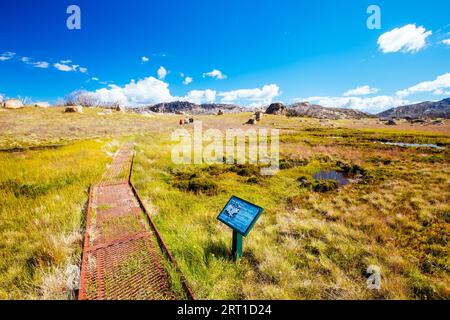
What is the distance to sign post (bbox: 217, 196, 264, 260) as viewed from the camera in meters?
4.27

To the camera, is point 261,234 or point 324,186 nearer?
point 261,234

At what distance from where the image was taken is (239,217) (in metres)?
4.57

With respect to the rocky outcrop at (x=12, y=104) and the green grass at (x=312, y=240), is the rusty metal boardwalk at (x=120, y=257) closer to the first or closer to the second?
the green grass at (x=312, y=240)

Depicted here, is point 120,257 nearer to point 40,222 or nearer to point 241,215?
point 241,215

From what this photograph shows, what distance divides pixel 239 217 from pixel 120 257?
2.99 m

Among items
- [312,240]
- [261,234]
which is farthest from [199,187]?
[312,240]

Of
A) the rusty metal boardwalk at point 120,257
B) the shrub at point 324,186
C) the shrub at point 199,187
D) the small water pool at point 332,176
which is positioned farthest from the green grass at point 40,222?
the small water pool at point 332,176

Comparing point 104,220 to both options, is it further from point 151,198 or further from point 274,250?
point 274,250

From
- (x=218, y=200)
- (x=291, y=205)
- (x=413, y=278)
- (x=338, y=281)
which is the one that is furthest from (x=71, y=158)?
(x=413, y=278)

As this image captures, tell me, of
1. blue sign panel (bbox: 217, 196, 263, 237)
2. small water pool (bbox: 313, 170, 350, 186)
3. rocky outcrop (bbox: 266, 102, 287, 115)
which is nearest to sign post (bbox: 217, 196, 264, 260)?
blue sign panel (bbox: 217, 196, 263, 237)

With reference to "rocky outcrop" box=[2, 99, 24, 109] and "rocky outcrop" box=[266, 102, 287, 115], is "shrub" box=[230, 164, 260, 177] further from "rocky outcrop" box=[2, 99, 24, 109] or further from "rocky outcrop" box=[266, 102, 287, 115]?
"rocky outcrop" box=[266, 102, 287, 115]

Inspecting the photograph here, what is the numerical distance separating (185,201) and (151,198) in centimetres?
145

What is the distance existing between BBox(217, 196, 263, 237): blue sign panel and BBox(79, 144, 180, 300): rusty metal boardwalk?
5.66 feet
